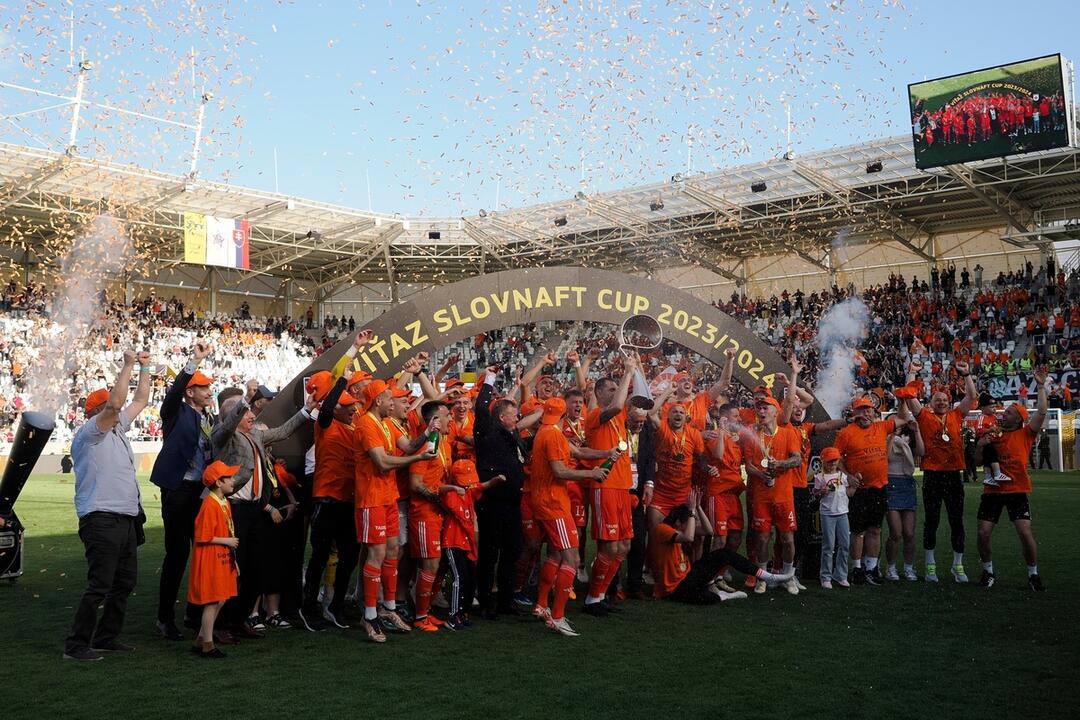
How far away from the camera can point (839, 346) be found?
32.4 meters

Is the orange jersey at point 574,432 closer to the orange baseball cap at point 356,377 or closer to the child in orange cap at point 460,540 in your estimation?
the child in orange cap at point 460,540

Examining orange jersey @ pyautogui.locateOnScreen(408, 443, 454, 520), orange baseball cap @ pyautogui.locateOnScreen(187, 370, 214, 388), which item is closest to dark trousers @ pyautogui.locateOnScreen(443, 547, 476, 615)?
orange jersey @ pyautogui.locateOnScreen(408, 443, 454, 520)

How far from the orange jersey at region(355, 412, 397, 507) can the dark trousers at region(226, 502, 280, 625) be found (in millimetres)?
699

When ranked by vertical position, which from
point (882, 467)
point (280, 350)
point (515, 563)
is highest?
point (280, 350)

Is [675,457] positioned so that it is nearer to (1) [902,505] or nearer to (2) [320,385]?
(1) [902,505]

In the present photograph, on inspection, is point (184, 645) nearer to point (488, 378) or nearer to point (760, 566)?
point (488, 378)

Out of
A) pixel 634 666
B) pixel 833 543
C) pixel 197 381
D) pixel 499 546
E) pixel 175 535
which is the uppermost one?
pixel 197 381

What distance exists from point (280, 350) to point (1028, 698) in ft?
120

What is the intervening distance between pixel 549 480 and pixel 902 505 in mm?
3872

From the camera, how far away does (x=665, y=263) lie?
38.1m

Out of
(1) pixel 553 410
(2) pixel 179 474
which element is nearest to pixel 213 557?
(2) pixel 179 474

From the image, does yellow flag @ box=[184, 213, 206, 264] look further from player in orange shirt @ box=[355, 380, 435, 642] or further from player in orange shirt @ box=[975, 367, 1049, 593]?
player in orange shirt @ box=[975, 367, 1049, 593]

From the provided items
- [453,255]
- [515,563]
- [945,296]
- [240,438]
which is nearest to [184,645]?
[240,438]

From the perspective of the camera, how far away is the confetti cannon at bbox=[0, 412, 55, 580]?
23.3 feet
